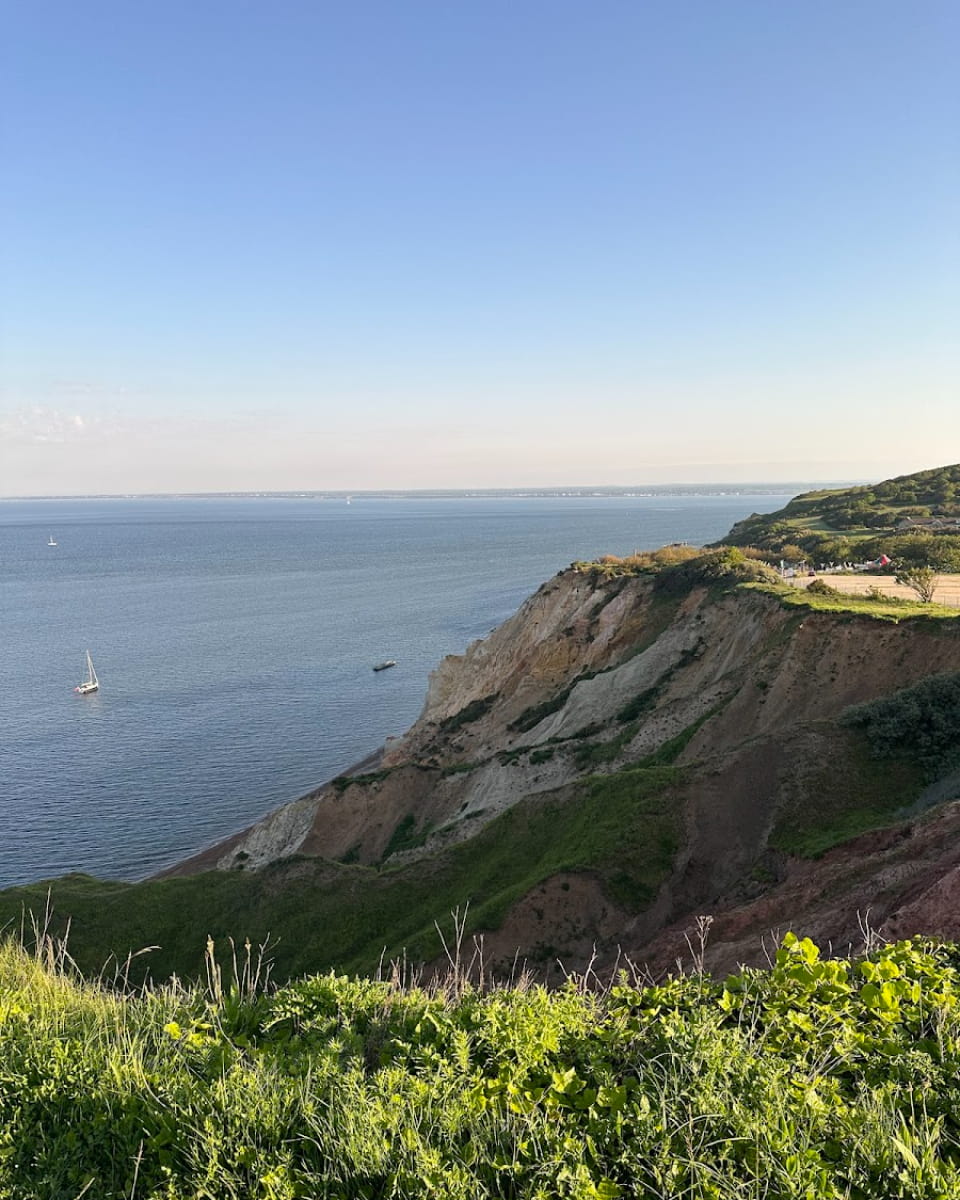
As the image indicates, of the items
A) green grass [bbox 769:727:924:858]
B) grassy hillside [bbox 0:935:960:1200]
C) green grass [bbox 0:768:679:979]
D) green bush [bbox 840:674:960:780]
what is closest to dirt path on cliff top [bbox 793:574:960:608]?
green bush [bbox 840:674:960:780]

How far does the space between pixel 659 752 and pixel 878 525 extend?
2361 inches

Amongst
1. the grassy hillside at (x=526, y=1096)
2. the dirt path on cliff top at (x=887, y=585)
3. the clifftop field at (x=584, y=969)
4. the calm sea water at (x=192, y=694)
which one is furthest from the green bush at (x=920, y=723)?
the calm sea water at (x=192, y=694)

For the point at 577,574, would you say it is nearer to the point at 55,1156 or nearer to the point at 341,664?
the point at 341,664

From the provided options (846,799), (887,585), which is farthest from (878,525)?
(846,799)

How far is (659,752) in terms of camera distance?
3180 centimetres

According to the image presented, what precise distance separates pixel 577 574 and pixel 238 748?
3201 cm

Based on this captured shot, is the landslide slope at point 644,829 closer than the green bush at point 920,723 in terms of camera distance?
Yes

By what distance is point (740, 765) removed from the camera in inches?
911

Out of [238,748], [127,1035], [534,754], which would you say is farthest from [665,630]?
[127,1035]

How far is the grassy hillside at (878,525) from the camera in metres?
54.7

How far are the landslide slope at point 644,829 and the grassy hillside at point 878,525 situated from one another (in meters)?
17.9

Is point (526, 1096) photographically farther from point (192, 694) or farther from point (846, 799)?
point (192, 694)

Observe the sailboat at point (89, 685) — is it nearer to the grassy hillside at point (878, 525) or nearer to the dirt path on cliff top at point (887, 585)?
the dirt path on cliff top at point (887, 585)

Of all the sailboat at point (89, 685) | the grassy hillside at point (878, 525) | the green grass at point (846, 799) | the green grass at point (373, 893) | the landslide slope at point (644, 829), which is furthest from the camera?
the sailboat at point (89, 685)
